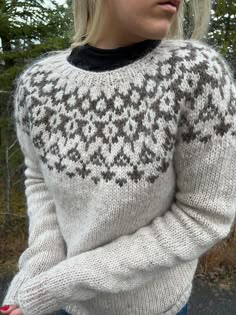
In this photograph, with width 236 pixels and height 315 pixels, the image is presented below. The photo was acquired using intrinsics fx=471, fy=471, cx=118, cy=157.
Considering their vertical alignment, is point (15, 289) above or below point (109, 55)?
below

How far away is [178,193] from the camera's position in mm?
1297

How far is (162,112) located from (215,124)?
14cm

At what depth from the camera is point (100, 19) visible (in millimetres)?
1373

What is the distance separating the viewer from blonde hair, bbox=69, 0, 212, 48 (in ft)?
4.49

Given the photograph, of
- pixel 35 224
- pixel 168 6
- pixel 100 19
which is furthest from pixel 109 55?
pixel 35 224

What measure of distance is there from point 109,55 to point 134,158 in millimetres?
330

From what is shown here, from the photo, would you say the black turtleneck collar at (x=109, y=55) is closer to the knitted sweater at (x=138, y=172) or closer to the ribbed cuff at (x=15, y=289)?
the knitted sweater at (x=138, y=172)

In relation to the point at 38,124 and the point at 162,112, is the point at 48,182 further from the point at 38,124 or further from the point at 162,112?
the point at 162,112

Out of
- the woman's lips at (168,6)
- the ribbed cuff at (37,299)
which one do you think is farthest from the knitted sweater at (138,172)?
the woman's lips at (168,6)

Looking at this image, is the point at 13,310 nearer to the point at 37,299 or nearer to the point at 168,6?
the point at 37,299

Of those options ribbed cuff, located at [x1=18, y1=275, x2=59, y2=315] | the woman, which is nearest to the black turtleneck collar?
the woman

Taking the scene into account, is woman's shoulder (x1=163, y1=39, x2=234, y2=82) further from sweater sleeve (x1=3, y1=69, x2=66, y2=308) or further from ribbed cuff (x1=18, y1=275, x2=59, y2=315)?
ribbed cuff (x1=18, y1=275, x2=59, y2=315)

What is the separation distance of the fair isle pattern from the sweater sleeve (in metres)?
0.18

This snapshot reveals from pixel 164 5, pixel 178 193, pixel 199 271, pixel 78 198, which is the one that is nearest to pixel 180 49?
pixel 164 5
